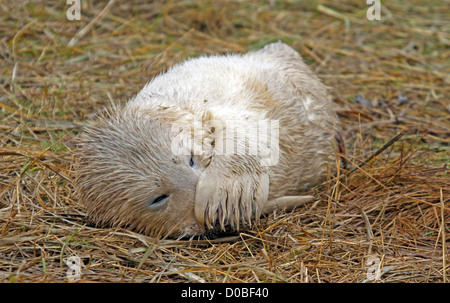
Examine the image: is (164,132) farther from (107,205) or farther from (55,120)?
(55,120)

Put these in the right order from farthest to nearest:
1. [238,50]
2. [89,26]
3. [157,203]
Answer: [89,26] < [238,50] < [157,203]

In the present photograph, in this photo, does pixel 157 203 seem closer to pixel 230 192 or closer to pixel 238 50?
pixel 230 192

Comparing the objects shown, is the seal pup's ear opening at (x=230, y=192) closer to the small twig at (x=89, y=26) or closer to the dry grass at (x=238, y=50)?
the dry grass at (x=238, y=50)

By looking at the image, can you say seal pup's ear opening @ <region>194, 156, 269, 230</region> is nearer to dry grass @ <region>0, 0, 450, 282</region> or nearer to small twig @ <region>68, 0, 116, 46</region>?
dry grass @ <region>0, 0, 450, 282</region>

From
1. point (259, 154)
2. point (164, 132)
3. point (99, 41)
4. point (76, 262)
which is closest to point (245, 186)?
point (259, 154)

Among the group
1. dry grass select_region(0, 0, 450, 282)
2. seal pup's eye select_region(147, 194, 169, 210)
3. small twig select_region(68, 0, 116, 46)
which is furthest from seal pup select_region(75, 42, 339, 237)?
small twig select_region(68, 0, 116, 46)

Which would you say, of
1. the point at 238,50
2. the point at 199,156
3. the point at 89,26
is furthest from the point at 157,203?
the point at 89,26
